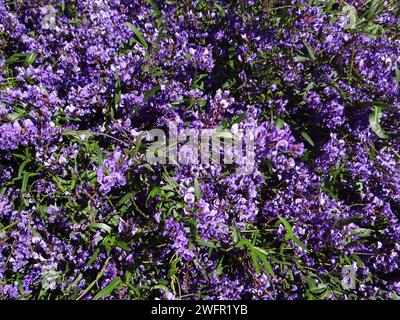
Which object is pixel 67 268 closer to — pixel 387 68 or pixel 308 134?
pixel 308 134

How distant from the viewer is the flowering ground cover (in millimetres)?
2148

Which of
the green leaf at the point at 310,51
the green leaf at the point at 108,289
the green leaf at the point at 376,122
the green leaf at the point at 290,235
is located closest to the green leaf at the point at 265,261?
the green leaf at the point at 290,235

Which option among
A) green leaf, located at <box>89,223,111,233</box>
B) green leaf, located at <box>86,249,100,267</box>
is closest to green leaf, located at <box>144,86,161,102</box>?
green leaf, located at <box>89,223,111,233</box>

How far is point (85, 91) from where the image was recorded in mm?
2365

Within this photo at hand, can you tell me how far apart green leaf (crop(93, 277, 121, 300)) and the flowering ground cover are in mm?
16

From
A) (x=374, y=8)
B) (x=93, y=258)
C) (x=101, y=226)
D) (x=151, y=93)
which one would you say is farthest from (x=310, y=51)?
(x=93, y=258)

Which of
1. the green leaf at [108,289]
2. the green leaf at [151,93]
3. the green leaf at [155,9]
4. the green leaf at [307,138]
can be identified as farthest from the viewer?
the green leaf at [155,9]

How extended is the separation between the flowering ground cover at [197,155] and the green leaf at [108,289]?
0.02 metres

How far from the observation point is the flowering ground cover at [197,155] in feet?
7.05

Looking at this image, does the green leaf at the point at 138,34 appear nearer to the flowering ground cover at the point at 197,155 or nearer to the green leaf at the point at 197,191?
the flowering ground cover at the point at 197,155

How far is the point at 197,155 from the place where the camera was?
7.17 feet

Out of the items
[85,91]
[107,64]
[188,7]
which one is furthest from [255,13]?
[85,91]

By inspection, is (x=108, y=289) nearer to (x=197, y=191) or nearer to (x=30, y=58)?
(x=197, y=191)

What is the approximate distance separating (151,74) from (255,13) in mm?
803
